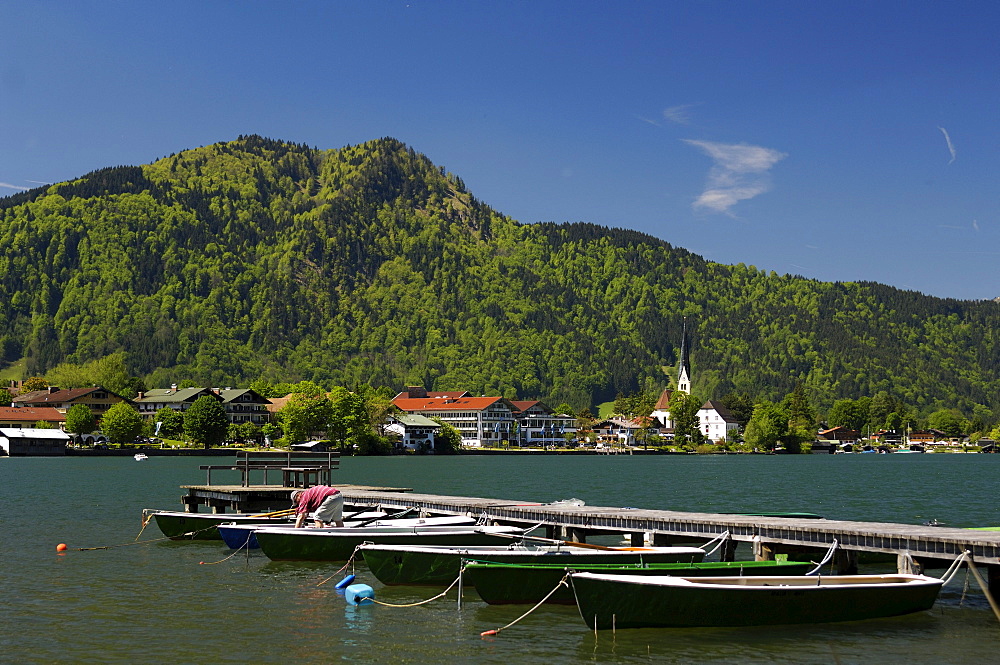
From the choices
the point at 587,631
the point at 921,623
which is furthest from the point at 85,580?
the point at 921,623

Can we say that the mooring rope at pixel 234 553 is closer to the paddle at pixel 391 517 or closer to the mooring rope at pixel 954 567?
the paddle at pixel 391 517

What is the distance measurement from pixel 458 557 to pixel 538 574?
479cm

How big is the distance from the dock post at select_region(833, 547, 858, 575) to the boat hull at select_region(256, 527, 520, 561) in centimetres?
1202

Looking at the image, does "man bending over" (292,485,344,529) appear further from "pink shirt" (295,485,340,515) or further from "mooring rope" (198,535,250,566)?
"mooring rope" (198,535,250,566)

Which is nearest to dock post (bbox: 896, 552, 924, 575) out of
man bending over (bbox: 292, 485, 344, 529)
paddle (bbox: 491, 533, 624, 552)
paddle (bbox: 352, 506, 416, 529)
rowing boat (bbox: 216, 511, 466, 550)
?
paddle (bbox: 491, 533, 624, 552)

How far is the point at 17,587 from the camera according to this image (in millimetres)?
37781

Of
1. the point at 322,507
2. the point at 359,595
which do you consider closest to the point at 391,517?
the point at 322,507

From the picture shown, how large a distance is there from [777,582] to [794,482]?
10254 cm

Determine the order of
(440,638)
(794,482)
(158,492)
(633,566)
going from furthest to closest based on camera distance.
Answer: (794,482), (158,492), (633,566), (440,638)

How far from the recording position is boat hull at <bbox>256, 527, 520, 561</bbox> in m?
41.7

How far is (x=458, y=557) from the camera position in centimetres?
3697

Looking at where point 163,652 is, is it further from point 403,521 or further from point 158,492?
point 158,492

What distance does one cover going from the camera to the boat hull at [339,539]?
41688mm

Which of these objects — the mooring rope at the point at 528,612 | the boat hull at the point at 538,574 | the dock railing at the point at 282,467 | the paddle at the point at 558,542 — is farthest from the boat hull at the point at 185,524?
the mooring rope at the point at 528,612
